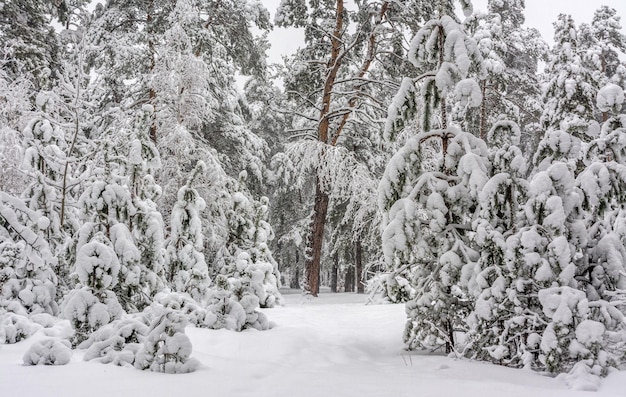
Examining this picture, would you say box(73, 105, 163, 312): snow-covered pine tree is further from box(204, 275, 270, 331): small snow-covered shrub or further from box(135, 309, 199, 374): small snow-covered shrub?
box(135, 309, 199, 374): small snow-covered shrub

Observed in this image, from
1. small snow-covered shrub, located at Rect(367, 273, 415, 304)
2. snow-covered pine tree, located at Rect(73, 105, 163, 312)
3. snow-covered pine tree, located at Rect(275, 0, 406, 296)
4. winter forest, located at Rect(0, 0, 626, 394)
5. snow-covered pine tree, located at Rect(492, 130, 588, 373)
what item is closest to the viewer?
snow-covered pine tree, located at Rect(492, 130, 588, 373)

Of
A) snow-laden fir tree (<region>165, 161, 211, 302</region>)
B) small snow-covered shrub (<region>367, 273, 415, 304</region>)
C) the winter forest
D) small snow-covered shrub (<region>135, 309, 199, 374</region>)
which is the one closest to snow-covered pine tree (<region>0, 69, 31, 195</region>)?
the winter forest

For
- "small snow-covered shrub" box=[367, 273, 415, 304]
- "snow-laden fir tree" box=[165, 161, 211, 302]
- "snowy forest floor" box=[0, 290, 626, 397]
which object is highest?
"snow-laden fir tree" box=[165, 161, 211, 302]

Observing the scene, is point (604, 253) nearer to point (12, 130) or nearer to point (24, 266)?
point (24, 266)

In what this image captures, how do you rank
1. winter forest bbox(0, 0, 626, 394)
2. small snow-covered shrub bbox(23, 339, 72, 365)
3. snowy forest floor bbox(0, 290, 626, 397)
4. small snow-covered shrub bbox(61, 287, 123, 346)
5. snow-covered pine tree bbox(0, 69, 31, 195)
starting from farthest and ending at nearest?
snow-covered pine tree bbox(0, 69, 31, 195), small snow-covered shrub bbox(61, 287, 123, 346), winter forest bbox(0, 0, 626, 394), small snow-covered shrub bbox(23, 339, 72, 365), snowy forest floor bbox(0, 290, 626, 397)

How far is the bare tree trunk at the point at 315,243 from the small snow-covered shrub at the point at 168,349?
9.06m

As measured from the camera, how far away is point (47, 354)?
3939 mm

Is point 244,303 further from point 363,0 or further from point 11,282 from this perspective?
point 363,0

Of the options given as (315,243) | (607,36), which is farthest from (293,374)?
(607,36)

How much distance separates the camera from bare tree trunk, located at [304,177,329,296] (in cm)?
1314

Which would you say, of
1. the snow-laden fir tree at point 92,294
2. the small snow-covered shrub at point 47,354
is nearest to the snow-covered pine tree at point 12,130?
the snow-laden fir tree at point 92,294

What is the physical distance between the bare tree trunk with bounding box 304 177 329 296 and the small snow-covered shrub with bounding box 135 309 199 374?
29.7 feet

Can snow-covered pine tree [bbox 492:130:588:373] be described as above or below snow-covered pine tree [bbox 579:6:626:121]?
below

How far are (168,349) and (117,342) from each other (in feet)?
2.42
